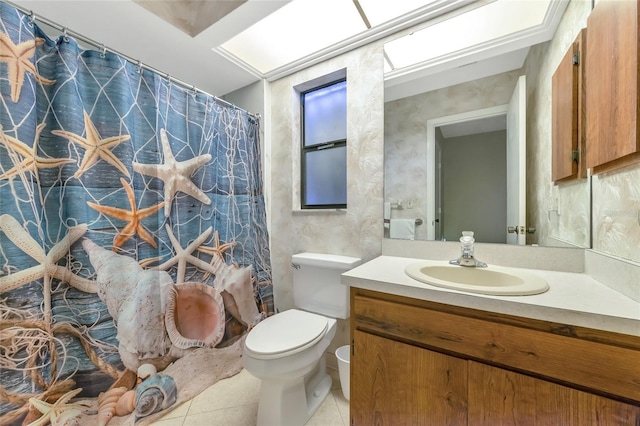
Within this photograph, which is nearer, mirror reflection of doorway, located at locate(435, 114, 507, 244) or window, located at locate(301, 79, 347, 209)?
mirror reflection of doorway, located at locate(435, 114, 507, 244)

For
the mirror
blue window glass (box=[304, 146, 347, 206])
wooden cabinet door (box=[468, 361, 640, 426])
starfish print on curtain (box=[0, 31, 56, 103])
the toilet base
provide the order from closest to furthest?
1. wooden cabinet door (box=[468, 361, 640, 426])
2. starfish print on curtain (box=[0, 31, 56, 103])
3. the mirror
4. the toilet base
5. blue window glass (box=[304, 146, 347, 206])

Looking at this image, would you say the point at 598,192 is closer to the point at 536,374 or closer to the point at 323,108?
the point at 536,374

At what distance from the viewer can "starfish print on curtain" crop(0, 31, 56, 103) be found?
Answer: 92cm

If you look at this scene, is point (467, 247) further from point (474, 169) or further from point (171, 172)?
point (171, 172)

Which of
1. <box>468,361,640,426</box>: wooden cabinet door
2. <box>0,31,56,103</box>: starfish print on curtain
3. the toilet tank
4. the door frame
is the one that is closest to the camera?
<box>468,361,640,426</box>: wooden cabinet door

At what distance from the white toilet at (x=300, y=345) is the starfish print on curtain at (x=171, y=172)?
2.61 ft

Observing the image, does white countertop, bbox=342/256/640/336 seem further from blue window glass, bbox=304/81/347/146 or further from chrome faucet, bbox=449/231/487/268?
blue window glass, bbox=304/81/347/146

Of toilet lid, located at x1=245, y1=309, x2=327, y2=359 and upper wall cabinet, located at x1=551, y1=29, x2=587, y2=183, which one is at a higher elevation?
upper wall cabinet, located at x1=551, y1=29, x2=587, y2=183

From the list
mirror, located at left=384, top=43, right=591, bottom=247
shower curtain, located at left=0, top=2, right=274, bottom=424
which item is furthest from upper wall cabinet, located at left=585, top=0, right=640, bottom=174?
shower curtain, located at left=0, top=2, right=274, bottom=424

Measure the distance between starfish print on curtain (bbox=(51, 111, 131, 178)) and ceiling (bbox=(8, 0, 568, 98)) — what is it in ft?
1.39

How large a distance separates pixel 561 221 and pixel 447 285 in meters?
0.69

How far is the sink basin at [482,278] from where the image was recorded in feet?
2.46

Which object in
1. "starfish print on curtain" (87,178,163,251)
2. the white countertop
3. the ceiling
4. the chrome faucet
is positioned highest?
the ceiling

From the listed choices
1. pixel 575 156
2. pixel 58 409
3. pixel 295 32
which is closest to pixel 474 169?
pixel 575 156
